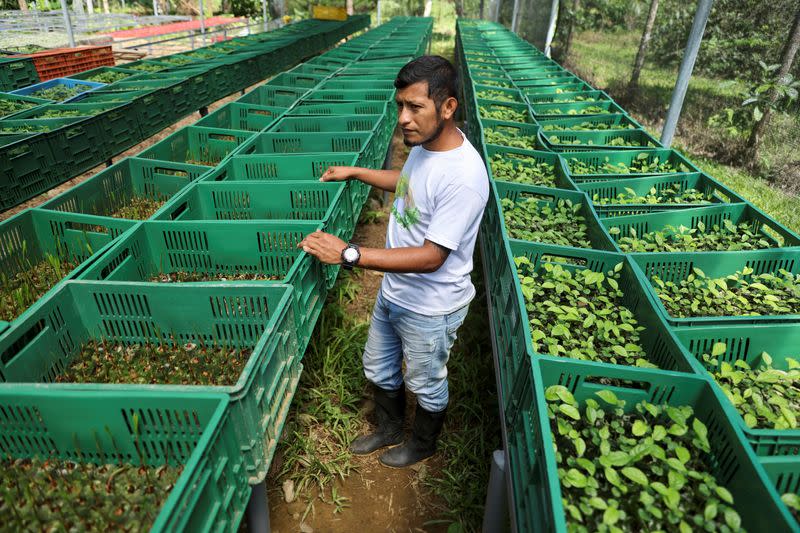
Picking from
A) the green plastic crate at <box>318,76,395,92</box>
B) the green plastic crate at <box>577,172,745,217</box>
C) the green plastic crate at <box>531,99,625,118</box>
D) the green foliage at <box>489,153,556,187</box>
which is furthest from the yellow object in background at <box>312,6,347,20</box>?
the green plastic crate at <box>577,172,745,217</box>

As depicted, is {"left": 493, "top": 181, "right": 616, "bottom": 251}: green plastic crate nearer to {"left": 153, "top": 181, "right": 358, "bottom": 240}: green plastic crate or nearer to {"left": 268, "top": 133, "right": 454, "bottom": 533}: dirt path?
{"left": 153, "top": 181, "right": 358, "bottom": 240}: green plastic crate

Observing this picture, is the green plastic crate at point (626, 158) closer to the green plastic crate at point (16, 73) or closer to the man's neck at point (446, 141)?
the man's neck at point (446, 141)

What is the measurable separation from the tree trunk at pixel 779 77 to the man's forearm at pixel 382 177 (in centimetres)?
574

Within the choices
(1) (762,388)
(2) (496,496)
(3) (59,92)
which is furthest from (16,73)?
(1) (762,388)

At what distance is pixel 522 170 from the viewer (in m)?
4.32

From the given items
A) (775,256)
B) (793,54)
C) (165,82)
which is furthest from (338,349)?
(793,54)

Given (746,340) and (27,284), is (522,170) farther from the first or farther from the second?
(27,284)

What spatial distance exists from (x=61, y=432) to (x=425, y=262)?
1.45m

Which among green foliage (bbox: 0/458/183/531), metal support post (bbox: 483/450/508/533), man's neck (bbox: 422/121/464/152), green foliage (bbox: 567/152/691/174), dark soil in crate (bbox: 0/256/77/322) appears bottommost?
metal support post (bbox: 483/450/508/533)

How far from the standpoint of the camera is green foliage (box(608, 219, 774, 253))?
310 centimetres

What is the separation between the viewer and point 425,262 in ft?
6.42

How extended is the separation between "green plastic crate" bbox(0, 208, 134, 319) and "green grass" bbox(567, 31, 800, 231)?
20.2 feet

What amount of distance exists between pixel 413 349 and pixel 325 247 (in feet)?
2.11

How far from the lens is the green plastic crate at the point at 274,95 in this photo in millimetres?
6340
